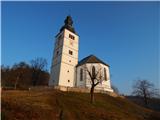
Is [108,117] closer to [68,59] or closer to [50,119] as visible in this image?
[50,119]

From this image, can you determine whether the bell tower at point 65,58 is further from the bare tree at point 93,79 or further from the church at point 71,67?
the bare tree at point 93,79

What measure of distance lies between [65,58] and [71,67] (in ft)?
9.35

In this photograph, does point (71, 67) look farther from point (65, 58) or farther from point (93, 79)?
point (93, 79)

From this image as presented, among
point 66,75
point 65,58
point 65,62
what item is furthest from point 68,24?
point 66,75

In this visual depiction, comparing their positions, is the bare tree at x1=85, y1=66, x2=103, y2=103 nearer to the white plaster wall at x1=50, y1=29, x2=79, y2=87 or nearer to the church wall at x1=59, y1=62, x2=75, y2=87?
the church wall at x1=59, y1=62, x2=75, y2=87

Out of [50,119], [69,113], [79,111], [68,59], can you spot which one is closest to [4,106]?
[50,119]

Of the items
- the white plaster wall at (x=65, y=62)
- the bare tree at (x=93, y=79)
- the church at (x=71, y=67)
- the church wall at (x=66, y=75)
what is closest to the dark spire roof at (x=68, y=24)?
the church at (x=71, y=67)

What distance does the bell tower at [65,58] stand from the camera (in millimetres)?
43094

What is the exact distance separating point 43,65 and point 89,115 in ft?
133

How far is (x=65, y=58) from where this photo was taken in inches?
1764

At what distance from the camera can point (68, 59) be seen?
149ft

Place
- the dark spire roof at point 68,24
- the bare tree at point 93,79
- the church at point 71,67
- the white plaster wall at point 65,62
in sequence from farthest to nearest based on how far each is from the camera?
the dark spire roof at point 68,24
the white plaster wall at point 65,62
the church at point 71,67
the bare tree at point 93,79

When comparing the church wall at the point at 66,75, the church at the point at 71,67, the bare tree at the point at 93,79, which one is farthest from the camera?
the church at the point at 71,67

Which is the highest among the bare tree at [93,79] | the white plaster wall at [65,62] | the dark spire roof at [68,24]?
the dark spire roof at [68,24]
